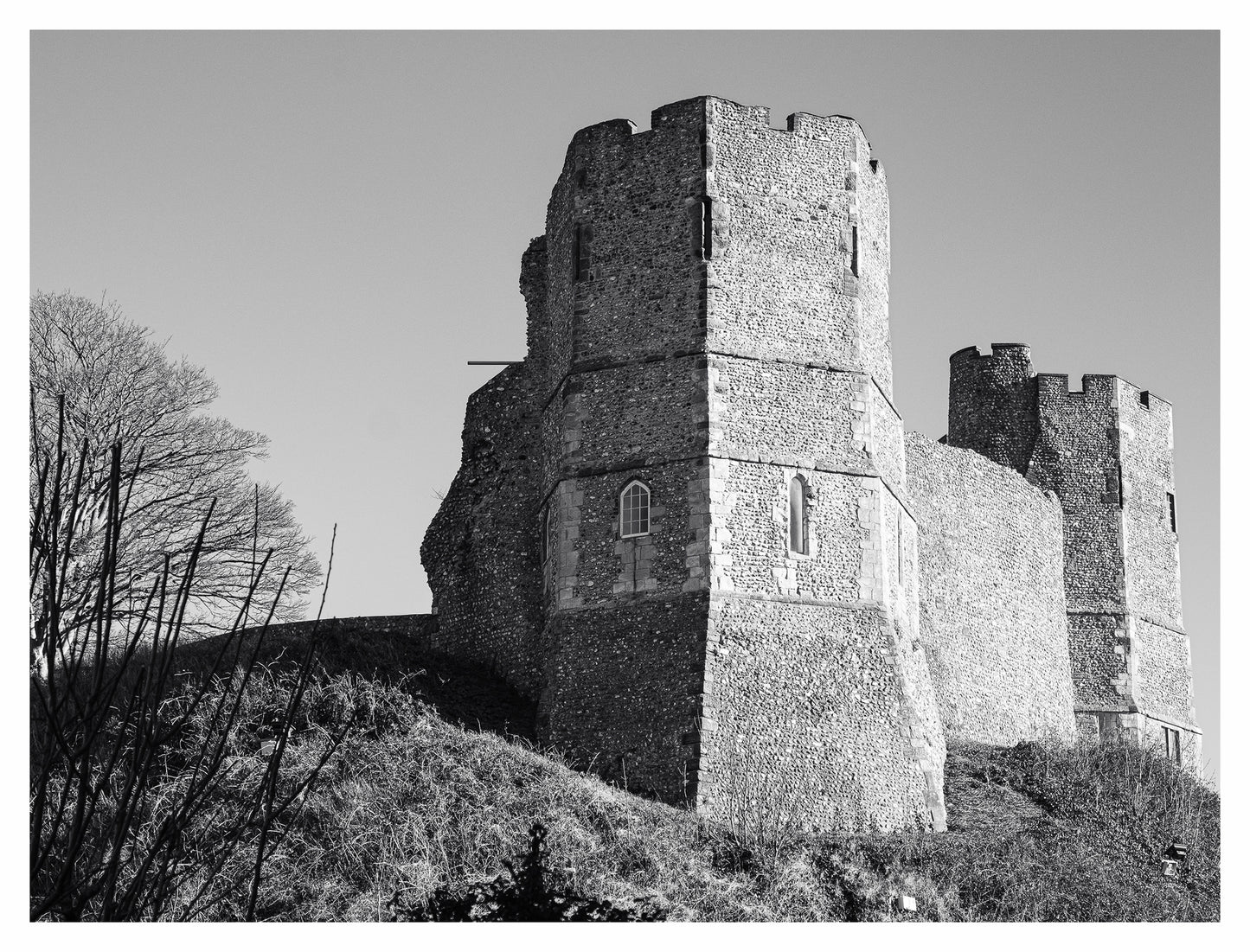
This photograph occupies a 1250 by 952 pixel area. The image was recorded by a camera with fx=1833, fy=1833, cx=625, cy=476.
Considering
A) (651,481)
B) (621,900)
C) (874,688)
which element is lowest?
(621,900)

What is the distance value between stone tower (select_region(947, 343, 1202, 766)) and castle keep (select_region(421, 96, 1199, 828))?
466 cm

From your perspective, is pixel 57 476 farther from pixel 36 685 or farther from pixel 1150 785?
pixel 1150 785

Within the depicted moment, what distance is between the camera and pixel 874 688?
802 inches

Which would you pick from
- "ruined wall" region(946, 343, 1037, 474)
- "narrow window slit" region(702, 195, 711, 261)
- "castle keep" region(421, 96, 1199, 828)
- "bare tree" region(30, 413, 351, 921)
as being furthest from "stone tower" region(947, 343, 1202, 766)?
"bare tree" region(30, 413, 351, 921)

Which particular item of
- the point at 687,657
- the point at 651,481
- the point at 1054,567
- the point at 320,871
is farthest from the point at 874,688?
the point at 1054,567

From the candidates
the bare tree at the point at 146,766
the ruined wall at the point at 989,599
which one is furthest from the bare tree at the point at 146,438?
the ruined wall at the point at 989,599

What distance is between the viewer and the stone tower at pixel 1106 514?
29703mm

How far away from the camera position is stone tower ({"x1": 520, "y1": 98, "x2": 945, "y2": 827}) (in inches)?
780

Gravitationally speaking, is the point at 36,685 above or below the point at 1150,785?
above

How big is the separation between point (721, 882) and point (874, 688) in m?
3.81

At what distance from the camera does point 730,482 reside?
20.7 m

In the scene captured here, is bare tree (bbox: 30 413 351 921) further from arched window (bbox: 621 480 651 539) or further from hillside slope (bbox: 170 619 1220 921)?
arched window (bbox: 621 480 651 539)

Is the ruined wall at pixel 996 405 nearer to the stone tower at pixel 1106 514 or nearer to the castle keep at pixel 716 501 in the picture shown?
the stone tower at pixel 1106 514

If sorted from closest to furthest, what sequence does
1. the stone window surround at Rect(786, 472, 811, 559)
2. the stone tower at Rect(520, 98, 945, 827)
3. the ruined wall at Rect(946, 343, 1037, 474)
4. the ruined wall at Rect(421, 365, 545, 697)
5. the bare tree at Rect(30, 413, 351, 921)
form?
the bare tree at Rect(30, 413, 351, 921) → the stone tower at Rect(520, 98, 945, 827) → the stone window surround at Rect(786, 472, 811, 559) → the ruined wall at Rect(421, 365, 545, 697) → the ruined wall at Rect(946, 343, 1037, 474)
